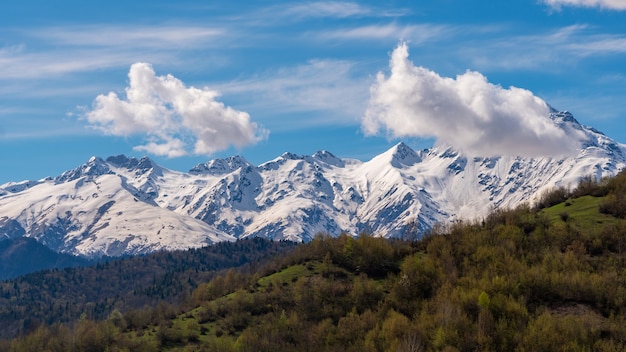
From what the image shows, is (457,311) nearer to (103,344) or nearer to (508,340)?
(508,340)

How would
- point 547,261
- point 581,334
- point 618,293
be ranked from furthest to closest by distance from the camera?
point 547,261 < point 618,293 < point 581,334

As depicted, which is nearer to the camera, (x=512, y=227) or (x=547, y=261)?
(x=547, y=261)

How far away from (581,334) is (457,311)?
26.6m

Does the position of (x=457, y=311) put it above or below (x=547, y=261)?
below

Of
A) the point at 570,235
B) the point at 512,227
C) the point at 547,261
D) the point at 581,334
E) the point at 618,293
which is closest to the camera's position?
the point at 581,334

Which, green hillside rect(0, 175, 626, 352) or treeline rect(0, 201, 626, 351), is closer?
treeline rect(0, 201, 626, 351)

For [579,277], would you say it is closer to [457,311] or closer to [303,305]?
[457,311]

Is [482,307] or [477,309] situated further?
[477,309]

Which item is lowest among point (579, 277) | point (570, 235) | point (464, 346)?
point (464, 346)

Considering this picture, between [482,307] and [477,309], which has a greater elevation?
[482,307]

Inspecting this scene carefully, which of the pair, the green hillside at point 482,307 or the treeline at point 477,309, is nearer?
the treeline at point 477,309

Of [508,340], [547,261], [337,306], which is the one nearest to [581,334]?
[508,340]

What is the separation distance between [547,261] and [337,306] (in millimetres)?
56989

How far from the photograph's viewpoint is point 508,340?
140 m
